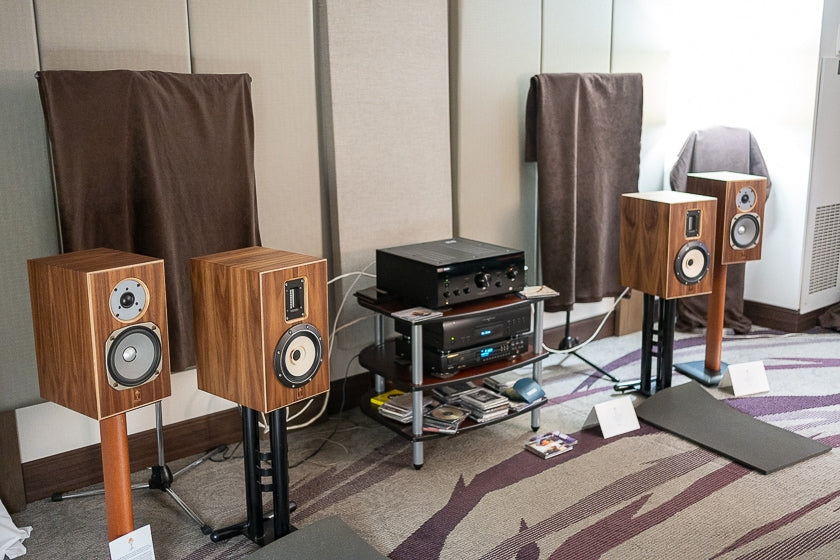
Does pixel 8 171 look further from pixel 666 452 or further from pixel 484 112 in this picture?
pixel 666 452

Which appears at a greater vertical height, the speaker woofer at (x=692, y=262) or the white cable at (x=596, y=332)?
the speaker woofer at (x=692, y=262)

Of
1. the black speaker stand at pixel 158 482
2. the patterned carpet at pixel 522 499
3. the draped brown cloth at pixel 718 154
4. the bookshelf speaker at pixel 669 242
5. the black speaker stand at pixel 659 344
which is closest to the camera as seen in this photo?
the patterned carpet at pixel 522 499

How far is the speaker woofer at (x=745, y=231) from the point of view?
3.43 meters

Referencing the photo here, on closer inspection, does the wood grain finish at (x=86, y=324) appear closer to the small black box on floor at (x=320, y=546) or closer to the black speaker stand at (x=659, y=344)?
the small black box on floor at (x=320, y=546)

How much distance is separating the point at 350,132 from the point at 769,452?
1882 mm

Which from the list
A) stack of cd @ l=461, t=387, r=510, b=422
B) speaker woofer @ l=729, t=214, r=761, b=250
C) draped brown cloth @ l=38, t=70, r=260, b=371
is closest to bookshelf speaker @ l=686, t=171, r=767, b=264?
speaker woofer @ l=729, t=214, r=761, b=250

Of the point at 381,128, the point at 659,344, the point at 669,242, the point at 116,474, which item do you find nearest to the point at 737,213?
the point at 669,242

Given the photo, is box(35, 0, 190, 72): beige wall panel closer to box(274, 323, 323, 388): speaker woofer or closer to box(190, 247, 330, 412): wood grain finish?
box(190, 247, 330, 412): wood grain finish

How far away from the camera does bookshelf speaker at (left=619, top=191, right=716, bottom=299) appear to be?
3160 mm

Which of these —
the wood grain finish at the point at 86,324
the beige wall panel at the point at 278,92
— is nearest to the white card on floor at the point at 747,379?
the beige wall panel at the point at 278,92

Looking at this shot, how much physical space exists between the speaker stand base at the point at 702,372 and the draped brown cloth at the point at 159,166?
6.54 ft

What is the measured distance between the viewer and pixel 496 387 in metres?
3.17

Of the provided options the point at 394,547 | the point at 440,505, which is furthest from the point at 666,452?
the point at 394,547

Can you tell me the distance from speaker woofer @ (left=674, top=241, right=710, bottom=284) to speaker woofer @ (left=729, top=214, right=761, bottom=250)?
259 mm
